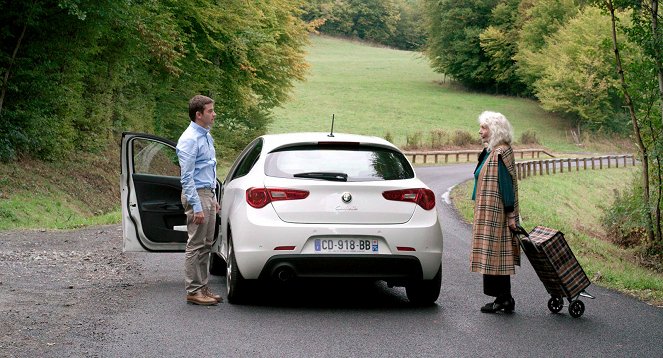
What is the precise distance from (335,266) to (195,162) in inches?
65.2

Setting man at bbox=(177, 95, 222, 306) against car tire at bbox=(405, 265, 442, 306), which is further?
car tire at bbox=(405, 265, 442, 306)

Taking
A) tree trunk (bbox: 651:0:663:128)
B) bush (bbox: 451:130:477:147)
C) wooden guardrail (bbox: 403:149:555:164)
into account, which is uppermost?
tree trunk (bbox: 651:0:663:128)

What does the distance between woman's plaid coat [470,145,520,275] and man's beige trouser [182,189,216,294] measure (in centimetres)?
250

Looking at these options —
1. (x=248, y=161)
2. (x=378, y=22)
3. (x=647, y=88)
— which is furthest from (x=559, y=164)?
(x=378, y=22)

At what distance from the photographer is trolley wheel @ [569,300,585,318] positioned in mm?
9320

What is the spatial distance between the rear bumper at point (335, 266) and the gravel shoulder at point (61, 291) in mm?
1493

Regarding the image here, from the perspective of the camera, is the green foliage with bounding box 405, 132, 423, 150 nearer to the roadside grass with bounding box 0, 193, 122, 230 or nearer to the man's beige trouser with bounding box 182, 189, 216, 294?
the roadside grass with bounding box 0, 193, 122, 230

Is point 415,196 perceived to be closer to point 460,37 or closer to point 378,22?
point 460,37

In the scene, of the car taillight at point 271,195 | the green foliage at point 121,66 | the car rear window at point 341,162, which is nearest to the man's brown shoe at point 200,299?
the car taillight at point 271,195

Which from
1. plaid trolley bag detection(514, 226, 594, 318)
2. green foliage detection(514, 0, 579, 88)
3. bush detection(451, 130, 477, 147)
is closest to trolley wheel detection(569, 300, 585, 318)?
plaid trolley bag detection(514, 226, 594, 318)

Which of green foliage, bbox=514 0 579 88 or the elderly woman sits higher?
green foliage, bbox=514 0 579 88

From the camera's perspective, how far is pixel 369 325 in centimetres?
866

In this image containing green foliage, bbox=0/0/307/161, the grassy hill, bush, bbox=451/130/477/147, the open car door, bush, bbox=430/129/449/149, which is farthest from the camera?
bush, bbox=451/130/477/147

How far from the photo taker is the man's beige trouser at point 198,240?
9656mm
